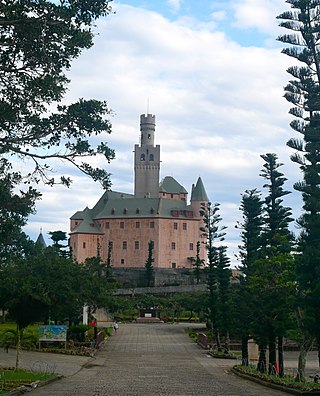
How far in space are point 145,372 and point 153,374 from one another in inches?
30.0

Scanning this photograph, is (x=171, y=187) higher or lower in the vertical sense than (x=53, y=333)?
higher

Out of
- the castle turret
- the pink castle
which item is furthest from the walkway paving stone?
the castle turret

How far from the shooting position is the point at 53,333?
1132 inches

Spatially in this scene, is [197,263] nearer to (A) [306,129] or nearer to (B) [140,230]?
(B) [140,230]

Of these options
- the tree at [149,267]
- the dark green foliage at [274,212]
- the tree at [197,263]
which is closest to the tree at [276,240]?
the dark green foliage at [274,212]

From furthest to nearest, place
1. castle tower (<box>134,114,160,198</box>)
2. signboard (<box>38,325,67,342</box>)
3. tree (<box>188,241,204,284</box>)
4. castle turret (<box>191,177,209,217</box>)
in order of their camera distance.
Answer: castle tower (<box>134,114,160,198</box>) < castle turret (<box>191,177,209,217</box>) < tree (<box>188,241,204,284</box>) < signboard (<box>38,325,67,342</box>)

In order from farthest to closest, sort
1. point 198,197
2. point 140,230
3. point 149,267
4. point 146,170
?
point 146,170, point 198,197, point 140,230, point 149,267

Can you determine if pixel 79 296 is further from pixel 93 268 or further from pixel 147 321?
pixel 147 321

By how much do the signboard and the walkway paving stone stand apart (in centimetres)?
181

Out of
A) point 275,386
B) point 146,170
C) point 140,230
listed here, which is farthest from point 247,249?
point 146,170

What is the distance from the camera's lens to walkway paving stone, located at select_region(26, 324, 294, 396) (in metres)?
15.6

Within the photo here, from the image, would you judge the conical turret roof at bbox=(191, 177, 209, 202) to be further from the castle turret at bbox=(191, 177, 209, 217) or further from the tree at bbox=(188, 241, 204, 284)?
A: the tree at bbox=(188, 241, 204, 284)

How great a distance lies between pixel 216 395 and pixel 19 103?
8.15 metres

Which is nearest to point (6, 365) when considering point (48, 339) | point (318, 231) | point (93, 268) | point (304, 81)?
point (48, 339)
